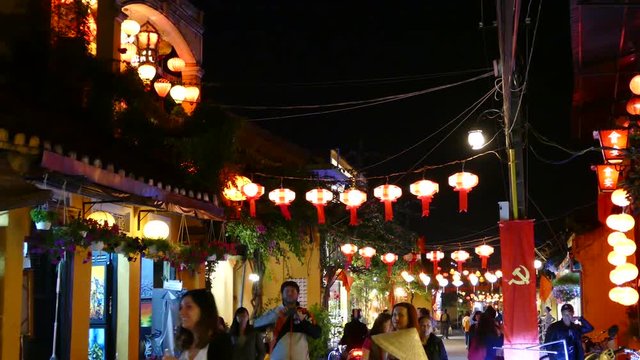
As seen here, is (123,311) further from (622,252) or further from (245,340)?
(622,252)

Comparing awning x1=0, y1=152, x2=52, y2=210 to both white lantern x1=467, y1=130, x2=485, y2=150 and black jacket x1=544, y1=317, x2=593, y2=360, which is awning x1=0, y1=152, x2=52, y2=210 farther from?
white lantern x1=467, y1=130, x2=485, y2=150

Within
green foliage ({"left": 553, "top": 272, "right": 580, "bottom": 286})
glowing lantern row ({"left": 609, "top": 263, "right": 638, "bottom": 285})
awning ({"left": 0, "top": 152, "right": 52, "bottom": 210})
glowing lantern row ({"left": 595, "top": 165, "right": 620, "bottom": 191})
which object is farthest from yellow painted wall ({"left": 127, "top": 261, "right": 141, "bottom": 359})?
green foliage ({"left": 553, "top": 272, "right": 580, "bottom": 286})

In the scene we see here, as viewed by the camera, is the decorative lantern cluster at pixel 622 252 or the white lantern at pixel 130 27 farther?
the white lantern at pixel 130 27

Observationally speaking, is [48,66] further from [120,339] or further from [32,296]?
[120,339]

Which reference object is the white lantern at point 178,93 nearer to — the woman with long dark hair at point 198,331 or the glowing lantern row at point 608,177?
the glowing lantern row at point 608,177

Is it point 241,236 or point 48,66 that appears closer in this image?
point 48,66

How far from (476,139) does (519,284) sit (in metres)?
4.89

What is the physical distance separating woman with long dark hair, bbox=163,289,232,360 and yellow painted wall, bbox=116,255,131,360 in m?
9.53

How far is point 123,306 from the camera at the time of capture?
48.4 ft

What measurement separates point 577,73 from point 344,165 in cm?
2287

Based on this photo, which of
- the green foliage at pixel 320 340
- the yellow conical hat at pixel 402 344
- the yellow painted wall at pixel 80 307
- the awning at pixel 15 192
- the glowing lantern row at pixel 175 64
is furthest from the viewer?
the green foliage at pixel 320 340

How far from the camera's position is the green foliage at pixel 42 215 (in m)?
11.2

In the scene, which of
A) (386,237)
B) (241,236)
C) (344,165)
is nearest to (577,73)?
(241,236)

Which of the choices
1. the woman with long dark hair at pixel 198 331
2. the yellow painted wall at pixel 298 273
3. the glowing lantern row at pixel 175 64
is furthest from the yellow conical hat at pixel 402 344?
the yellow painted wall at pixel 298 273
